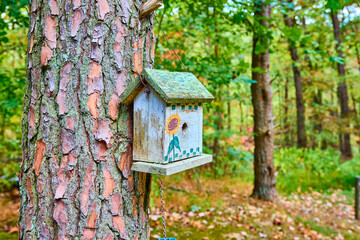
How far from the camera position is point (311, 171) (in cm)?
889

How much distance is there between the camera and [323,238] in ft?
14.0

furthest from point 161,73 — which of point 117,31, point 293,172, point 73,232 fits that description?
point 293,172

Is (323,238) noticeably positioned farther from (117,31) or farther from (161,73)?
(117,31)

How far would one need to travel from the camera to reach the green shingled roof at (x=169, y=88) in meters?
1.51

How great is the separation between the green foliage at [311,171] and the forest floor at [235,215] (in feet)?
3.28

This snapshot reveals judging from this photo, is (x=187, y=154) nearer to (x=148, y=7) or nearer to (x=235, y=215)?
(x=148, y=7)

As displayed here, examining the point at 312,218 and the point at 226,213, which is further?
the point at 312,218

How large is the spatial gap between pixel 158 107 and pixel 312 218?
16.3 feet

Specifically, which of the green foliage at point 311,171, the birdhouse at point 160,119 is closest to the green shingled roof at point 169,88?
the birdhouse at point 160,119

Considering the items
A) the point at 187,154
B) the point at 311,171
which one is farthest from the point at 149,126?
the point at 311,171

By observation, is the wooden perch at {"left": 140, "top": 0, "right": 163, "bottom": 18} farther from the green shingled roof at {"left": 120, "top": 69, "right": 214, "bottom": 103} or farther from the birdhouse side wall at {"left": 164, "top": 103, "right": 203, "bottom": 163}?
the birdhouse side wall at {"left": 164, "top": 103, "right": 203, "bottom": 163}

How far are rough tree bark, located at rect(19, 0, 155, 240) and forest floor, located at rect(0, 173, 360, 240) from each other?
7.00ft

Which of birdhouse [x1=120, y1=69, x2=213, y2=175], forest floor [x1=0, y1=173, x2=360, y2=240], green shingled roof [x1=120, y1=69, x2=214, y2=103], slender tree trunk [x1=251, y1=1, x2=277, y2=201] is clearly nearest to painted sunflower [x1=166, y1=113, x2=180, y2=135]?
birdhouse [x1=120, y1=69, x2=213, y2=175]

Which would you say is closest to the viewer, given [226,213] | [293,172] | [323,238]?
[323,238]
